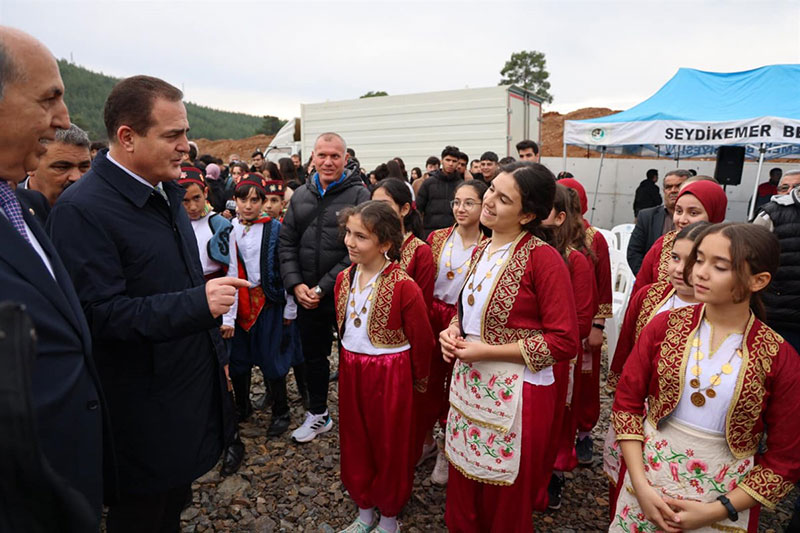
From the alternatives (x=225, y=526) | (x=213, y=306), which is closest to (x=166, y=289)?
(x=213, y=306)

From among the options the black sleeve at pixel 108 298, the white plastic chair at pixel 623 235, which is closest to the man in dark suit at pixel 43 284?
the black sleeve at pixel 108 298

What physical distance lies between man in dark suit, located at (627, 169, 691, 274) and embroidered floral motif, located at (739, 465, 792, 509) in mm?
2720

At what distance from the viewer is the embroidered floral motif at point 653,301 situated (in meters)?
2.29

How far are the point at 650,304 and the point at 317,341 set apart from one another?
7.39 feet

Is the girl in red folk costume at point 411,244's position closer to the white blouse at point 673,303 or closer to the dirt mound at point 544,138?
the white blouse at point 673,303

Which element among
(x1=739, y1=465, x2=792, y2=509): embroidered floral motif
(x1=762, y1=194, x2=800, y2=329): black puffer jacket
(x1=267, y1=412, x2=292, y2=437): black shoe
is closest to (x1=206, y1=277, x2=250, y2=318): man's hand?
(x1=739, y1=465, x2=792, y2=509): embroidered floral motif

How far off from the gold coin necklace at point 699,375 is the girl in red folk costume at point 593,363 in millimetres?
1594

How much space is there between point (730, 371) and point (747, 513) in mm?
482

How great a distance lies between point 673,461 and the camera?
1.63 meters

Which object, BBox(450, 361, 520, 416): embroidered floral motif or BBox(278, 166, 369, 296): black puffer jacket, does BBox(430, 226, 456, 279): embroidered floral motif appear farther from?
BBox(450, 361, 520, 416): embroidered floral motif

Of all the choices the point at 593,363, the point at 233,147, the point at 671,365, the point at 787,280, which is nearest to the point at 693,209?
the point at 787,280

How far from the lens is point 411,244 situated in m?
3.21

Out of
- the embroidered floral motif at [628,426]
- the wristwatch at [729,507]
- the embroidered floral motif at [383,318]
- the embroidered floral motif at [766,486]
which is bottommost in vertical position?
the wristwatch at [729,507]

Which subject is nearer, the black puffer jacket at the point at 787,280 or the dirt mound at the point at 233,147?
the black puffer jacket at the point at 787,280
